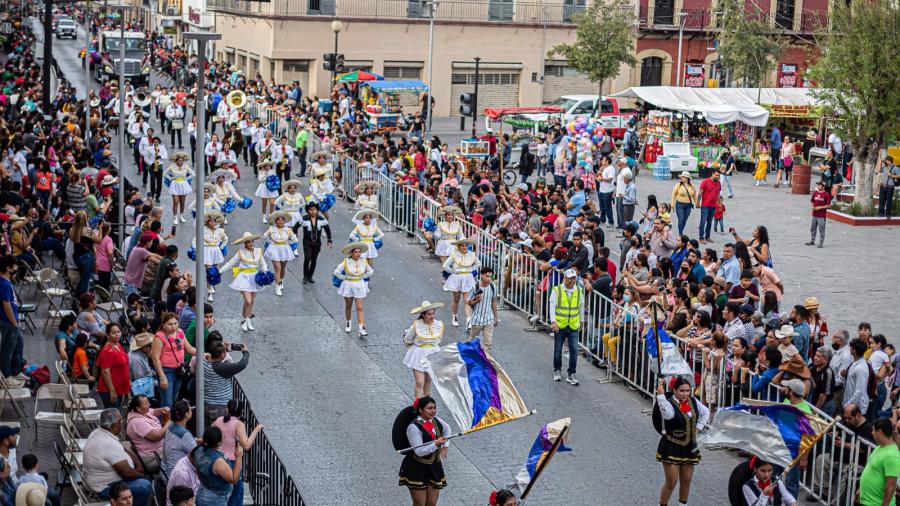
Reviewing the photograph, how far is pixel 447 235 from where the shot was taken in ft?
69.2

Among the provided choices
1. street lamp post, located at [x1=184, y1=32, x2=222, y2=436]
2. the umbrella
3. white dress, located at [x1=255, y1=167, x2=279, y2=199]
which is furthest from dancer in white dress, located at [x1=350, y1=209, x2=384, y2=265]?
the umbrella

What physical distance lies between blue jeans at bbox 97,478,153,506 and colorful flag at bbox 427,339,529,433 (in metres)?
2.85

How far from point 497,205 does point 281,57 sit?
28496 millimetres

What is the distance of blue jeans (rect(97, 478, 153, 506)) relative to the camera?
11.1 meters

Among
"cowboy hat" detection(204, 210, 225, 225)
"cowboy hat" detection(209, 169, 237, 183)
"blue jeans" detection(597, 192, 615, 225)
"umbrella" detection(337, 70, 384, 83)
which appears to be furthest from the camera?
"umbrella" detection(337, 70, 384, 83)

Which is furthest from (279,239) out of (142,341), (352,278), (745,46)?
(745,46)

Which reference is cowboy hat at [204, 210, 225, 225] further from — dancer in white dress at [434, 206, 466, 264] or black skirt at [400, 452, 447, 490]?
black skirt at [400, 452, 447, 490]

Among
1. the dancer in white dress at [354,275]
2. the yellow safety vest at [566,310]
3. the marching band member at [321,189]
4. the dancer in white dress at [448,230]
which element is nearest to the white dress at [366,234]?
the dancer in white dress at [448,230]

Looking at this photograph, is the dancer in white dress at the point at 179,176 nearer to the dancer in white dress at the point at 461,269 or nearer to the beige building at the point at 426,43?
the dancer in white dress at the point at 461,269

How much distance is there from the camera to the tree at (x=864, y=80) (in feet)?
94.6

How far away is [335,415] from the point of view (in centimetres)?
1489

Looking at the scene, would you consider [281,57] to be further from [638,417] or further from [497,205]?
[638,417]

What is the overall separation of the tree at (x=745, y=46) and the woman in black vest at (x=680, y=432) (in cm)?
3434

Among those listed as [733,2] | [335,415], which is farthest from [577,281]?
[733,2]
